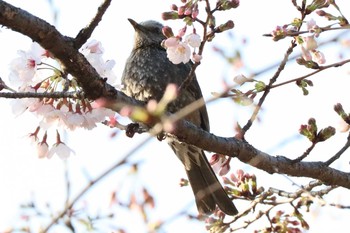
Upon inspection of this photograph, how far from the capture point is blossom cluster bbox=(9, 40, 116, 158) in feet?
9.33

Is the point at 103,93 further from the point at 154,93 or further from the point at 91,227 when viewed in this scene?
the point at 154,93

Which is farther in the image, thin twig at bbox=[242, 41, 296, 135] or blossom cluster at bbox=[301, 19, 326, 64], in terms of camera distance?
thin twig at bbox=[242, 41, 296, 135]

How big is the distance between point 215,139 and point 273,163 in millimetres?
376

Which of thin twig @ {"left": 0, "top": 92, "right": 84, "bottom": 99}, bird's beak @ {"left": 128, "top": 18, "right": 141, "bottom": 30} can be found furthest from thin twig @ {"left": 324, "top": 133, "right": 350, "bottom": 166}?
bird's beak @ {"left": 128, "top": 18, "right": 141, "bottom": 30}

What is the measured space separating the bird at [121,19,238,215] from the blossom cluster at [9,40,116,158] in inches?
79.9

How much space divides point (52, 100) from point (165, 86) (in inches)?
92.4

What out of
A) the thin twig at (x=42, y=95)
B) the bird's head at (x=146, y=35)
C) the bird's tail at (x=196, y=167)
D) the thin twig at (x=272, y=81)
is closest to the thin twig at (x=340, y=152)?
the thin twig at (x=272, y=81)

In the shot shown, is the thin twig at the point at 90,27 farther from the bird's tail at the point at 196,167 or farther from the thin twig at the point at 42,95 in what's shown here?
the bird's tail at the point at 196,167

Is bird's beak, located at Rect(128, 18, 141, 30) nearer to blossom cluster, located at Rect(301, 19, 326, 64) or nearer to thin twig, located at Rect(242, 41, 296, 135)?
thin twig, located at Rect(242, 41, 296, 135)

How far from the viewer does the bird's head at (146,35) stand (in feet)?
19.0

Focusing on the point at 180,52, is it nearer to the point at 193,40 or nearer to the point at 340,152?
the point at 193,40

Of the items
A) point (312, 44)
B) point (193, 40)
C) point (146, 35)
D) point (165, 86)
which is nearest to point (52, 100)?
point (193, 40)

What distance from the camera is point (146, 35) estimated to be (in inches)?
230

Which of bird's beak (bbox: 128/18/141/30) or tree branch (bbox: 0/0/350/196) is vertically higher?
bird's beak (bbox: 128/18/141/30)
